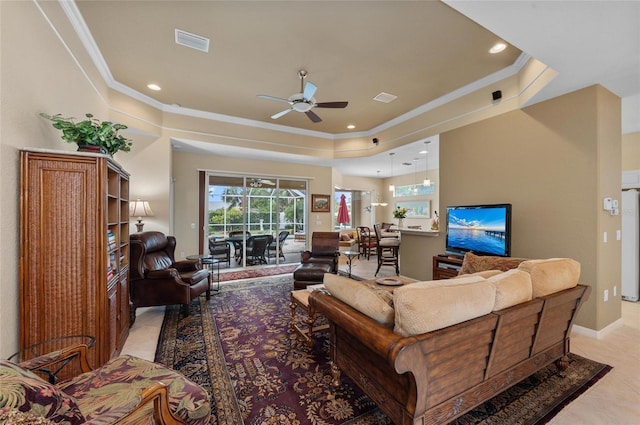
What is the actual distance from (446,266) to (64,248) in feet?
14.6

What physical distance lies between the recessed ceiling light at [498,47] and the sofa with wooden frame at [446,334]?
2.51 m

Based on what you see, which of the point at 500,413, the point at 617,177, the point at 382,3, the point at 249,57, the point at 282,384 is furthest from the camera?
the point at 249,57

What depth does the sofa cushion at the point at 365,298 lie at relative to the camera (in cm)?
142

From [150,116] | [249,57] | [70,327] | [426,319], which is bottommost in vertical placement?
[70,327]

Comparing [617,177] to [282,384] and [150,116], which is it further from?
[150,116]

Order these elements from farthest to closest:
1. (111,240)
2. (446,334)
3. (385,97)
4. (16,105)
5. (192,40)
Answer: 1. (385,97)
2. (192,40)
3. (111,240)
4. (16,105)
5. (446,334)

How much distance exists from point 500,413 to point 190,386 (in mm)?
2057

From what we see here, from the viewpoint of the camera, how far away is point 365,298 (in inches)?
60.4

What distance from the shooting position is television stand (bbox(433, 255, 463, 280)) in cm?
377

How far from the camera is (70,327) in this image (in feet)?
6.07

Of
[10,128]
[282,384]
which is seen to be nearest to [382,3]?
[10,128]

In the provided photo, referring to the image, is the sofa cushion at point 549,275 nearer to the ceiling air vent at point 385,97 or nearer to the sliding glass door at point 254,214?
the ceiling air vent at point 385,97

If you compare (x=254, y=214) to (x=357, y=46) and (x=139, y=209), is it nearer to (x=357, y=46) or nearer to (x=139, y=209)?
(x=139, y=209)

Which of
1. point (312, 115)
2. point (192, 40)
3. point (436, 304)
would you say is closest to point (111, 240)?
point (192, 40)
